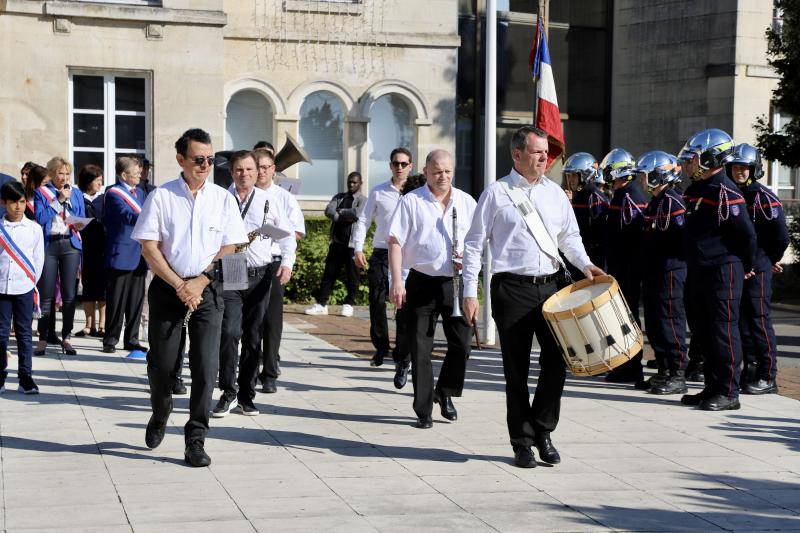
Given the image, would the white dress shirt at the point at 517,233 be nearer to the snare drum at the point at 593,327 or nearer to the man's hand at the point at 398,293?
the snare drum at the point at 593,327

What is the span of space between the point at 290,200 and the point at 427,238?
4.64 ft

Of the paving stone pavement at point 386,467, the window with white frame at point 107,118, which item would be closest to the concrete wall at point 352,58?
the window with white frame at point 107,118

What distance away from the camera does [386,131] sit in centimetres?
2186

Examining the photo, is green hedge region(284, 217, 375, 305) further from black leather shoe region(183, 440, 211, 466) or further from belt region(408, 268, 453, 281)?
black leather shoe region(183, 440, 211, 466)

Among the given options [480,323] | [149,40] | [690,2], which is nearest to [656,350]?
[480,323]

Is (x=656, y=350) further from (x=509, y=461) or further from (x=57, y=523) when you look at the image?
(x=57, y=523)

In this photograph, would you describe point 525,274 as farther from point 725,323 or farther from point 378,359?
point 378,359

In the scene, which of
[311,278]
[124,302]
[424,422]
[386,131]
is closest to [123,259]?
A: [124,302]

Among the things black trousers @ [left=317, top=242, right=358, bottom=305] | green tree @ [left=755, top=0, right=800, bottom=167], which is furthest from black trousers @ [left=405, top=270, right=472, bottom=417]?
green tree @ [left=755, top=0, right=800, bottom=167]

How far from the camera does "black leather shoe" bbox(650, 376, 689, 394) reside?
1070 cm

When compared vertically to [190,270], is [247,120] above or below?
above

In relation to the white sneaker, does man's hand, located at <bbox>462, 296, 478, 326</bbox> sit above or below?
above

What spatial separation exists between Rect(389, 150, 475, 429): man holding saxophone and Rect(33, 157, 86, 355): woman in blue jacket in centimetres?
489

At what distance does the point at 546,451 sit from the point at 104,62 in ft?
40.5
